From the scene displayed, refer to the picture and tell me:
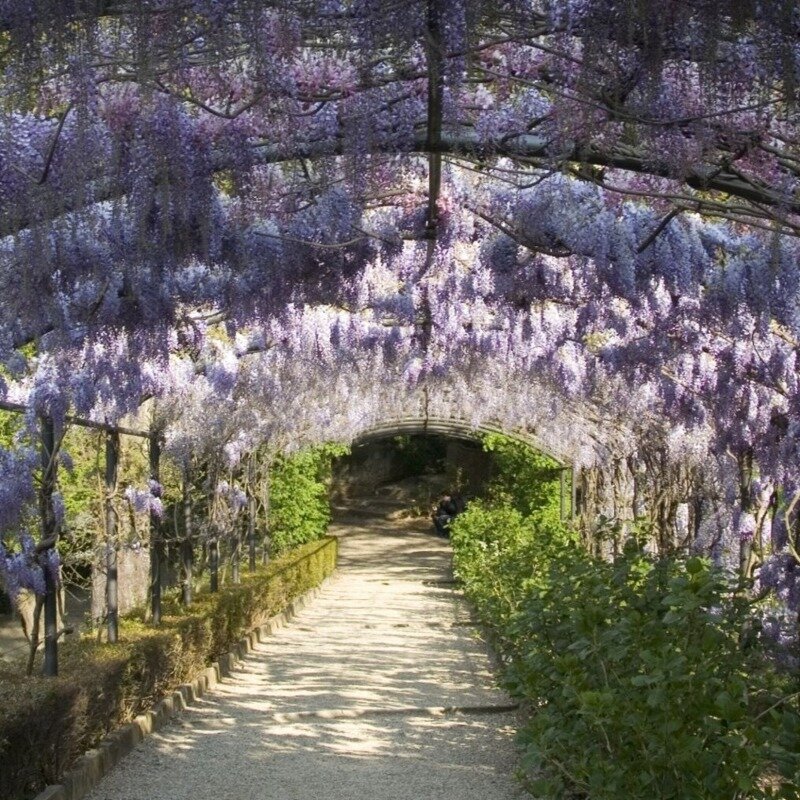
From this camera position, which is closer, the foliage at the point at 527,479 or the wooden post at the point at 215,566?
the wooden post at the point at 215,566

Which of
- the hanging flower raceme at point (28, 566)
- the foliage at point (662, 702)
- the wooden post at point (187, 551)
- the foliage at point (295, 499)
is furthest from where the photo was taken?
the foliage at point (295, 499)

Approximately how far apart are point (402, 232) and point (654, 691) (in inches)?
144

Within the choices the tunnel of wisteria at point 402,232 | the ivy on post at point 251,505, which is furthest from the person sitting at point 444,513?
the tunnel of wisteria at point 402,232

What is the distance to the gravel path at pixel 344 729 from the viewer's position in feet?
19.3

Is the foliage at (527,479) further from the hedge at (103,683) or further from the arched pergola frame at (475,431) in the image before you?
the hedge at (103,683)

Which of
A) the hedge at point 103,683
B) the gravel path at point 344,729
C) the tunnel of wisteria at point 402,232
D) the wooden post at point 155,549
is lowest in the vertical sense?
the gravel path at point 344,729

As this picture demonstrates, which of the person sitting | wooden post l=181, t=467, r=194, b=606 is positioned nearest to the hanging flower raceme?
wooden post l=181, t=467, r=194, b=606

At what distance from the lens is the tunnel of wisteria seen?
3.08 meters

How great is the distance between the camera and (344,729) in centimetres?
735

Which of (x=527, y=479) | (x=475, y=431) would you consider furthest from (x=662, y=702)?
(x=527, y=479)

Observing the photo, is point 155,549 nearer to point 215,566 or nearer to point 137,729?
point 215,566

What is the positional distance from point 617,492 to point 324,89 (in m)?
10.8

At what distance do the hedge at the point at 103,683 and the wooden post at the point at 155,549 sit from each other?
0.45 feet

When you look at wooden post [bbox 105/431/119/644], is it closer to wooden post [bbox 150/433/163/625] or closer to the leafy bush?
wooden post [bbox 150/433/163/625]
